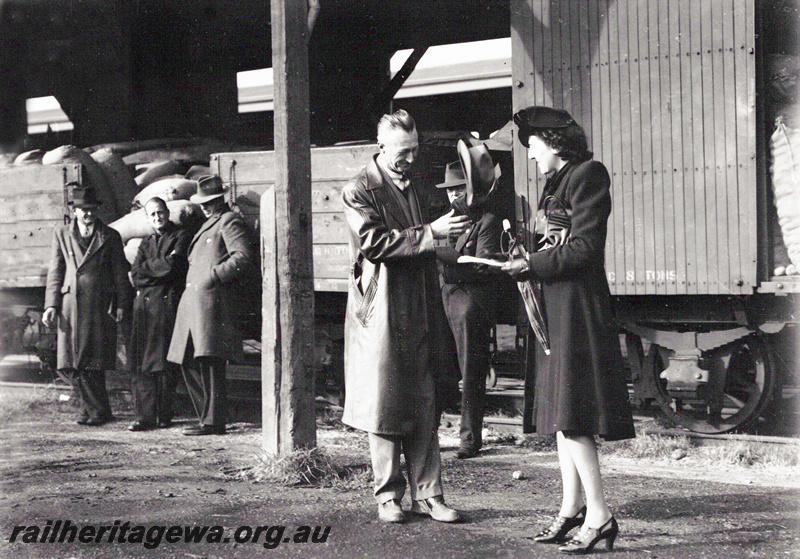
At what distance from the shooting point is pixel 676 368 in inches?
275

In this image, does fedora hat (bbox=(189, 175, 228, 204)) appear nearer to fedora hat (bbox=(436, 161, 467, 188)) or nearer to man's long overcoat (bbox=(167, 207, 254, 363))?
man's long overcoat (bbox=(167, 207, 254, 363))

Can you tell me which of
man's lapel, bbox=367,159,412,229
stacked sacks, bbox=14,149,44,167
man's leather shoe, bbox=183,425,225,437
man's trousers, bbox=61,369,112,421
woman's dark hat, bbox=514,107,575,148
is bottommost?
man's leather shoe, bbox=183,425,225,437

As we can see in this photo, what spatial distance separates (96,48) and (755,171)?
10.0 meters

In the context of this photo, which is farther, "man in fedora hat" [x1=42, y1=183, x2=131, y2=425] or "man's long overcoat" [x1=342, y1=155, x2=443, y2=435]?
"man in fedora hat" [x1=42, y1=183, x2=131, y2=425]

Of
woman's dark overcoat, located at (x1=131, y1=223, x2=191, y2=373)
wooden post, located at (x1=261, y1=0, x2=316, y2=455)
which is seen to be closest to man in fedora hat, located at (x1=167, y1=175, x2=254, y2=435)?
woman's dark overcoat, located at (x1=131, y1=223, x2=191, y2=373)

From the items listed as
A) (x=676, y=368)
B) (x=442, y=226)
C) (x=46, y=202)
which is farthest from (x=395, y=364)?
(x=46, y=202)

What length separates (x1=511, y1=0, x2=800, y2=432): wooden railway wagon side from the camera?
666 centimetres

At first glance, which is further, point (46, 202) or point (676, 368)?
point (46, 202)

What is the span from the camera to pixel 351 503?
17.0 feet

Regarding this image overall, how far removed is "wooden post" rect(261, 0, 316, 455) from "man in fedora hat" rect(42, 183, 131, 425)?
2.99 m

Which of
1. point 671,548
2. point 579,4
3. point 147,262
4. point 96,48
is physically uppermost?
point 96,48

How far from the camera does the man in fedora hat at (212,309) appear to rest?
7.66 metres

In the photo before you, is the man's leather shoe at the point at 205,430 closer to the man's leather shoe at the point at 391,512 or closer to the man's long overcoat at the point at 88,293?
the man's long overcoat at the point at 88,293

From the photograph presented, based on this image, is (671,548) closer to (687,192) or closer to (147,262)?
(687,192)
